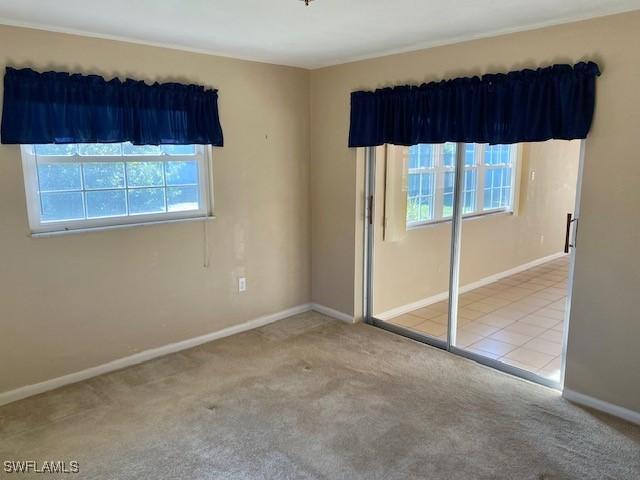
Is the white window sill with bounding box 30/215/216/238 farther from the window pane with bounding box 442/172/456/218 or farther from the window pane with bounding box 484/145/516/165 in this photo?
the window pane with bounding box 484/145/516/165

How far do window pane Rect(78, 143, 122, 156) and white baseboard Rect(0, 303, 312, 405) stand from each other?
1507 mm

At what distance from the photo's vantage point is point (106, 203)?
3.27m

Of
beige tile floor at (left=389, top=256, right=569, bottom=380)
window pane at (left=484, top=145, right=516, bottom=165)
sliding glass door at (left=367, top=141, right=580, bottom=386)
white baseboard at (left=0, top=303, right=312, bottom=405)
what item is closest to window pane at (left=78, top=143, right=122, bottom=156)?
white baseboard at (left=0, top=303, right=312, bottom=405)

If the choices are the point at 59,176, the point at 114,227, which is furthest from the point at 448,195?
the point at 59,176

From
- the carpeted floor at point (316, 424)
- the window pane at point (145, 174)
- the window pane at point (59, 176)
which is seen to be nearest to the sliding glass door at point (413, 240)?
the carpeted floor at point (316, 424)

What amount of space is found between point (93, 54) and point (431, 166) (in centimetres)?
269

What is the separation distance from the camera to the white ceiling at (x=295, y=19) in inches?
96.4

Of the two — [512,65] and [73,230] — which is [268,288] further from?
[512,65]

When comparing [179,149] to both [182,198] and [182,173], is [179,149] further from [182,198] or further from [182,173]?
[182,198]

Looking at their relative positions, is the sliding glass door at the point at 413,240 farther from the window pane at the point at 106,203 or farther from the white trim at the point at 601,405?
the window pane at the point at 106,203

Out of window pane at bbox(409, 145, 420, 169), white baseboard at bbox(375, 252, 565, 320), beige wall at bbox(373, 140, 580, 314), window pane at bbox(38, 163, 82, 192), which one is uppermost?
window pane at bbox(409, 145, 420, 169)

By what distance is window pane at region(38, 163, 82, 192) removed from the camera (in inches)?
118

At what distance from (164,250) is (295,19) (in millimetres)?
1940

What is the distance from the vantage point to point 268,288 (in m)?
4.33
